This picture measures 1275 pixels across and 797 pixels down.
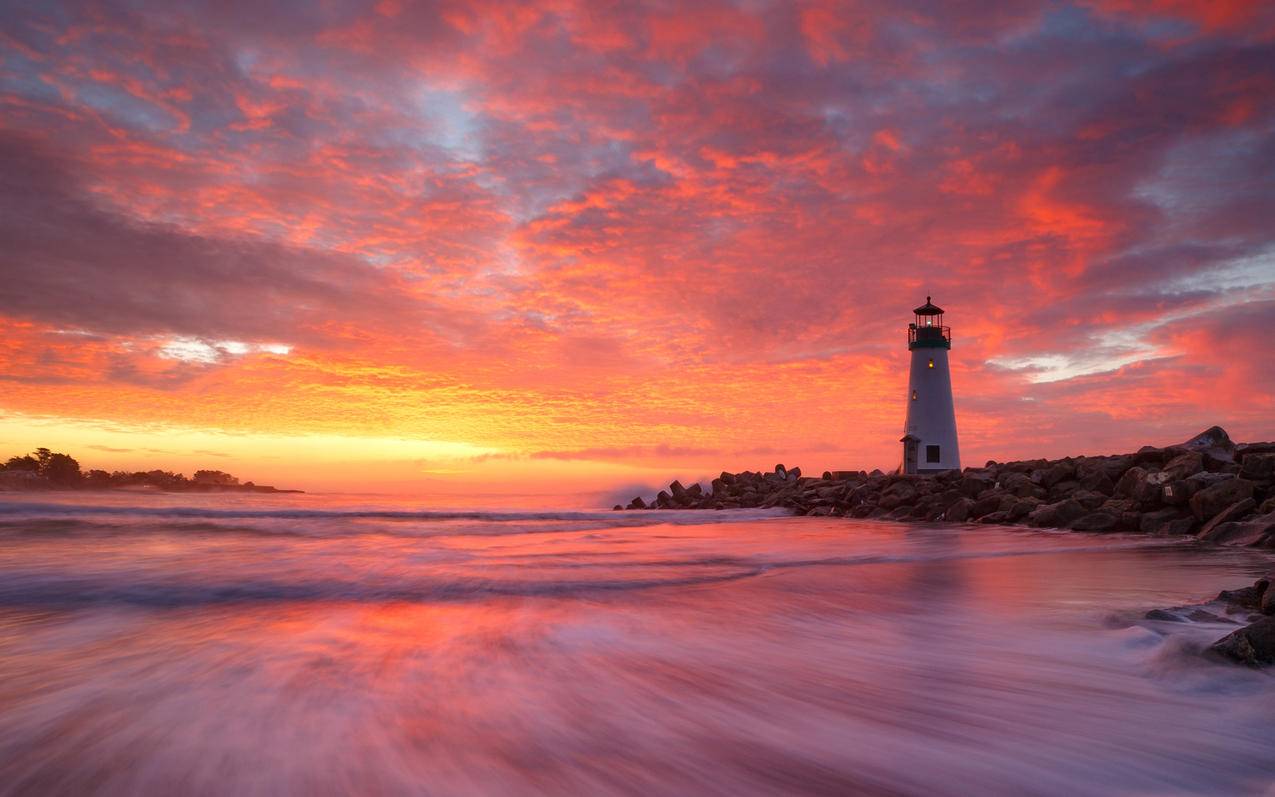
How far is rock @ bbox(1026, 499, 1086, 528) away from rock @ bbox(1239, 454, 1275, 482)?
7.82ft

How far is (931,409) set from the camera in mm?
26531

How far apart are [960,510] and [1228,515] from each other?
6.13 meters

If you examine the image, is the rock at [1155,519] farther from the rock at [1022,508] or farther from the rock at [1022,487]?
the rock at [1022,487]

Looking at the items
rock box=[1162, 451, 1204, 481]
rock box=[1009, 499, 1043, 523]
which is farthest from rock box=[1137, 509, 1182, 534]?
rock box=[1009, 499, 1043, 523]

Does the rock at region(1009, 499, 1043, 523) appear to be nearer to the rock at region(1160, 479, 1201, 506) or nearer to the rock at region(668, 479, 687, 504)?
the rock at region(1160, 479, 1201, 506)

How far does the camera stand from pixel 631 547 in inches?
396

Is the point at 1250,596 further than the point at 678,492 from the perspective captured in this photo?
No

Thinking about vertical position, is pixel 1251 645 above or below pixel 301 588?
above

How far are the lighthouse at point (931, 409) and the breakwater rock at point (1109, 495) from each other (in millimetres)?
4742

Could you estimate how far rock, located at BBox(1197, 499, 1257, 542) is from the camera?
30.4 ft

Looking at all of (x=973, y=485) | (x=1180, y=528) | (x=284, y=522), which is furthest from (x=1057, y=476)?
(x=284, y=522)

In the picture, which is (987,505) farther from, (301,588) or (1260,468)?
(301,588)

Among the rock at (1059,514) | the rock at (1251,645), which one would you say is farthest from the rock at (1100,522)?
the rock at (1251,645)

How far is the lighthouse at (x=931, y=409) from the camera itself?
86.3 ft
